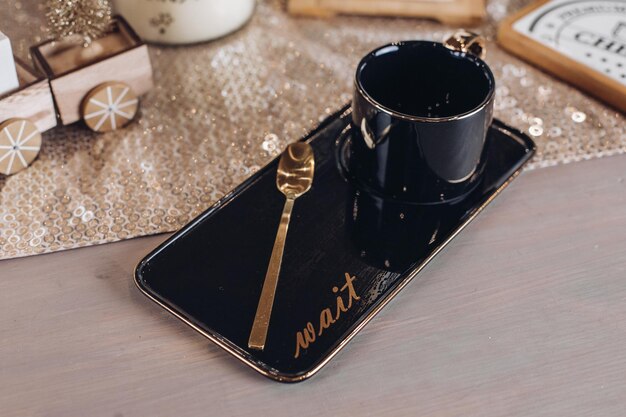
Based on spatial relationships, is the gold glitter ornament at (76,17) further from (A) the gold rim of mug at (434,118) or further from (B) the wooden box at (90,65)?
(A) the gold rim of mug at (434,118)

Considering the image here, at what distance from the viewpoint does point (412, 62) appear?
1.80 ft

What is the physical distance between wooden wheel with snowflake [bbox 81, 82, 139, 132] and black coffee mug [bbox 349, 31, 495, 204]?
212mm

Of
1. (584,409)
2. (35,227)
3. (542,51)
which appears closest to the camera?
(584,409)

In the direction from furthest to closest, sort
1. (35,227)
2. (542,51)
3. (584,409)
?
(542,51), (35,227), (584,409)

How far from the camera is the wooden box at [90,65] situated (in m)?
0.58

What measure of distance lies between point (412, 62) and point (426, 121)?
10cm

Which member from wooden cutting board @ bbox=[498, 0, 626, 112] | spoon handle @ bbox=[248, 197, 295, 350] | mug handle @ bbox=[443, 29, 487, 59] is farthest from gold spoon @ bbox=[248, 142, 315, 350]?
wooden cutting board @ bbox=[498, 0, 626, 112]

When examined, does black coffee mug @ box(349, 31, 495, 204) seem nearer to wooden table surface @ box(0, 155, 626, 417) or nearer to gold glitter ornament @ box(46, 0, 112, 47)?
wooden table surface @ box(0, 155, 626, 417)

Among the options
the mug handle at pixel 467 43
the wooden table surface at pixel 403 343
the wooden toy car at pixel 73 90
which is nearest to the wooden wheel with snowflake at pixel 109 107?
the wooden toy car at pixel 73 90

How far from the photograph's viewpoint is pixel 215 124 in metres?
0.64

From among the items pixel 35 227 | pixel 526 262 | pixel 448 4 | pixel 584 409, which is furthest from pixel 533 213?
pixel 35 227

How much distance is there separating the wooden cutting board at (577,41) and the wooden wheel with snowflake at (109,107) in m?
0.37

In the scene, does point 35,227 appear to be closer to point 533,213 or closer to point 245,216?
point 245,216

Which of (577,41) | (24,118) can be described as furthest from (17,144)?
(577,41)
